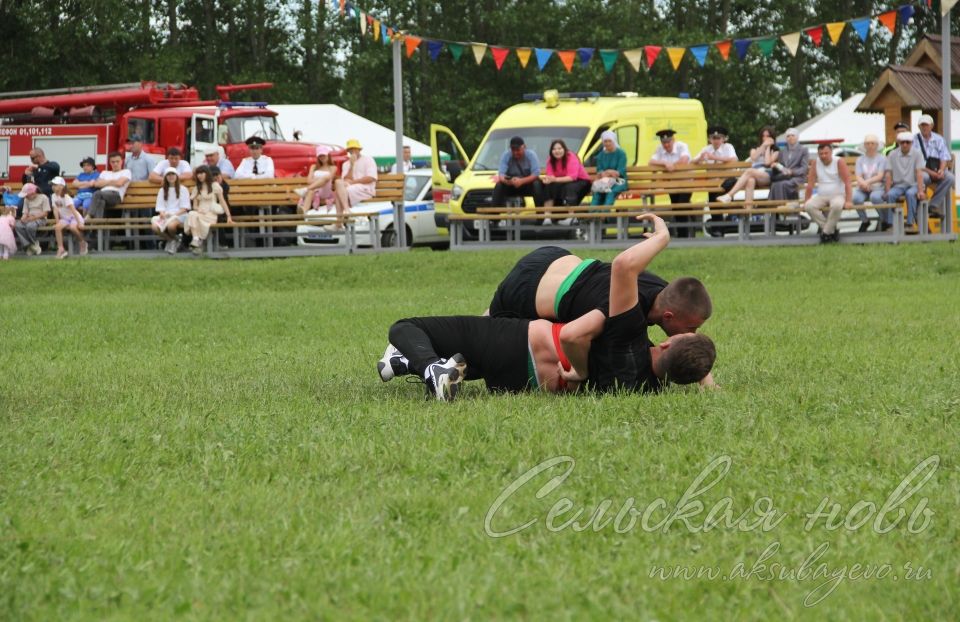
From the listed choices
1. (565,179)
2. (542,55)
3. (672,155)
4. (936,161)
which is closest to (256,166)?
(565,179)

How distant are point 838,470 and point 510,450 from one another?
1285 millimetres

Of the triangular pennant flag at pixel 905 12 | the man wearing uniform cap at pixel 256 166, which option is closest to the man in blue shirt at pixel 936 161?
the triangular pennant flag at pixel 905 12

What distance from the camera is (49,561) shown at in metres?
4.37

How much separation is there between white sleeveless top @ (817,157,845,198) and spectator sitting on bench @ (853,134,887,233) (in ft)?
1.25

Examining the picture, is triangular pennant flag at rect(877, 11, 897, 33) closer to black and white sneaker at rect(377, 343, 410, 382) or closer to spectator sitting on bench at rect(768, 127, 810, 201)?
spectator sitting on bench at rect(768, 127, 810, 201)

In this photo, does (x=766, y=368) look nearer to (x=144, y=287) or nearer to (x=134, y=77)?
(x=144, y=287)

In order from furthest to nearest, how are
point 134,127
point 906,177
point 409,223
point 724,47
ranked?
point 134,127 < point 409,223 < point 724,47 < point 906,177

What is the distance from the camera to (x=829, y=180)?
2045 centimetres

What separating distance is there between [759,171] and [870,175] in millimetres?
1597

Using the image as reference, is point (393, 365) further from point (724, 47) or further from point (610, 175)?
point (724, 47)

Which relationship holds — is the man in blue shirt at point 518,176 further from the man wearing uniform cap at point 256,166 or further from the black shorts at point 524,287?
the black shorts at point 524,287

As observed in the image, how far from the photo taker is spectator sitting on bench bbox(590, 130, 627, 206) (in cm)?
2155

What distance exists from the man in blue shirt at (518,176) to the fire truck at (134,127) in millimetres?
8064

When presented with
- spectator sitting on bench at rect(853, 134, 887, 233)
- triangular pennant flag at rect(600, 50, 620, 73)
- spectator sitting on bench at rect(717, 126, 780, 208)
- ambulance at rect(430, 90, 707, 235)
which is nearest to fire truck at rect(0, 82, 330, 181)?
ambulance at rect(430, 90, 707, 235)
